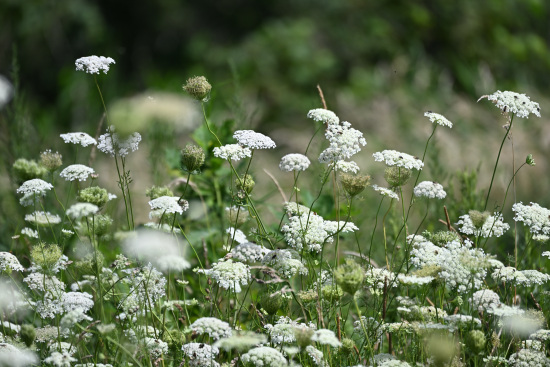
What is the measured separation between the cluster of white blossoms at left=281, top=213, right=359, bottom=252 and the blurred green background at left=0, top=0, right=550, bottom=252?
10.6 ft

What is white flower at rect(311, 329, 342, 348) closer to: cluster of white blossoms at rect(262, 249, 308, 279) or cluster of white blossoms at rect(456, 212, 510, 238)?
cluster of white blossoms at rect(262, 249, 308, 279)

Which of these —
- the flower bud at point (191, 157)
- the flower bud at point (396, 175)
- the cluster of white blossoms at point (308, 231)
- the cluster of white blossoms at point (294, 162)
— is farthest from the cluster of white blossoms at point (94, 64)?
the flower bud at point (396, 175)

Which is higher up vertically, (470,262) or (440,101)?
(440,101)

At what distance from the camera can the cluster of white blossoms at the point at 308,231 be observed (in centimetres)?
176

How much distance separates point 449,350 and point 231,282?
52cm

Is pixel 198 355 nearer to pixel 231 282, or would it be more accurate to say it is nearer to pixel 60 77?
pixel 231 282

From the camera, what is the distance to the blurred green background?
562 centimetres

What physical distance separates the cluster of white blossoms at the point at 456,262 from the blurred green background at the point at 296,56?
334 centimetres

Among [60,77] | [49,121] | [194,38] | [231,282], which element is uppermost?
[194,38]

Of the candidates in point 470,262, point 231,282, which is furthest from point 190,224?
point 470,262

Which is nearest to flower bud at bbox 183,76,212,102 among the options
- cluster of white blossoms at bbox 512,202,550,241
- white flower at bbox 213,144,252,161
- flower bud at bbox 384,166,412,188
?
white flower at bbox 213,144,252,161

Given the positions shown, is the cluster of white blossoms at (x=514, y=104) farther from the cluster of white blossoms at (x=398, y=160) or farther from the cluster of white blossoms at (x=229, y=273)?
the cluster of white blossoms at (x=229, y=273)

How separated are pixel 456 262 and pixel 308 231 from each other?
370 mm

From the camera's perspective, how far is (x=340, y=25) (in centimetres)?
670
